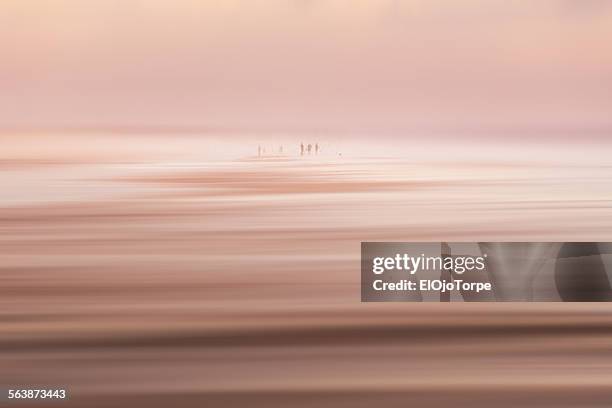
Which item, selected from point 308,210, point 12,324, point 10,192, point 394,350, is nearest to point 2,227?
point 10,192

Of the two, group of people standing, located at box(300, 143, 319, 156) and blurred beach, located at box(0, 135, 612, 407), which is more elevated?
group of people standing, located at box(300, 143, 319, 156)

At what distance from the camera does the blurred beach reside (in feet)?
9.65

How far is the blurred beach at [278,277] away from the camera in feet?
9.65

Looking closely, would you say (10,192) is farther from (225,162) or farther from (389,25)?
(389,25)

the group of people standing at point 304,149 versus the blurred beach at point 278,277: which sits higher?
the group of people standing at point 304,149

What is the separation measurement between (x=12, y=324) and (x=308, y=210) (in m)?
0.95

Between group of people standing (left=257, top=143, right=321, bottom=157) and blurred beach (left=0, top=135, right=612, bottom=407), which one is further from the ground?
group of people standing (left=257, top=143, right=321, bottom=157)
